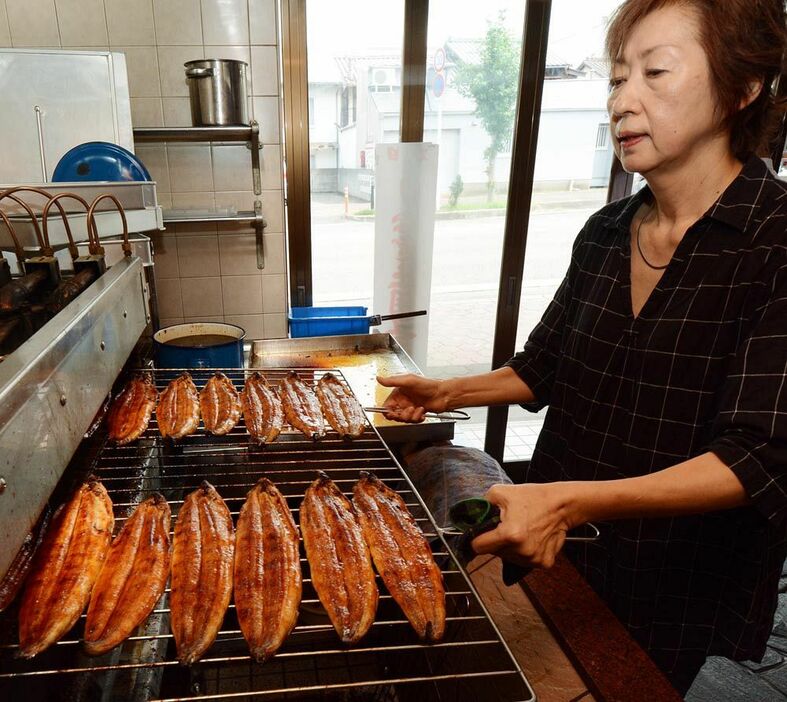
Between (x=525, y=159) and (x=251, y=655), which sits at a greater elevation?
(x=525, y=159)

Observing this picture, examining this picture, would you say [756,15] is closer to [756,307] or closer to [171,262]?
[756,307]

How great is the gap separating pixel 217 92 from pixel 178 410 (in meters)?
2.23

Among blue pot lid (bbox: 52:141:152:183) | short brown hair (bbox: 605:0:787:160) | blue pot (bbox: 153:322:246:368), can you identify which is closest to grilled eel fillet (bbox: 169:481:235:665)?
blue pot (bbox: 153:322:246:368)

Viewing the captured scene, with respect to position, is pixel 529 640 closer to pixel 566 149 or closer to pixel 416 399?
pixel 416 399

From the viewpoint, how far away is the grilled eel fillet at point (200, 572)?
102 centimetres

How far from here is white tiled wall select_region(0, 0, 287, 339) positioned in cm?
341

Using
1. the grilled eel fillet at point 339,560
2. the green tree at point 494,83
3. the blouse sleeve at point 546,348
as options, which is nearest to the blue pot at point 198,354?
the grilled eel fillet at point 339,560

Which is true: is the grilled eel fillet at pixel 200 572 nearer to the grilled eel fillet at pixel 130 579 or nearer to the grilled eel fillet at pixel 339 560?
the grilled eel fillet at pixel 130 579

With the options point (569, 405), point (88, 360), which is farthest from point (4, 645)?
point (569, 405)

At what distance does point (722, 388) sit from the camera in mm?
1499

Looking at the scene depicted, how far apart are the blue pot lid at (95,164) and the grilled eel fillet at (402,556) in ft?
7.32

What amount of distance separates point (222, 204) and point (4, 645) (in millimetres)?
3310

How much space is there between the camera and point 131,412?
1.71 meters

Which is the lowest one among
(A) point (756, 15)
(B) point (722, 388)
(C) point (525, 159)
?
(B) point (722, 388)
